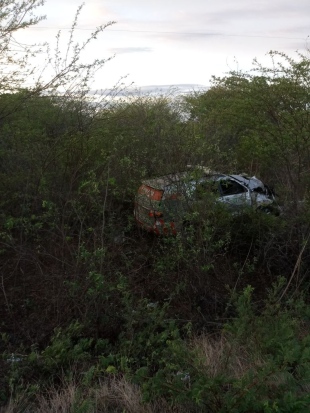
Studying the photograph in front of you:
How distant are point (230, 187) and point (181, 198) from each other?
1148mm

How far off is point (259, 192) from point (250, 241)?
817 millimetres

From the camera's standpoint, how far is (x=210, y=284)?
7934mm

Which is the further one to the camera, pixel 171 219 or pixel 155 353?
pixel 171 219

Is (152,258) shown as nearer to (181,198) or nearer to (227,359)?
(181,198)

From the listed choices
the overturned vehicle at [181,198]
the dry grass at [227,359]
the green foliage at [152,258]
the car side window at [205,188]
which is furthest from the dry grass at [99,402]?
the car side window at [205,188]

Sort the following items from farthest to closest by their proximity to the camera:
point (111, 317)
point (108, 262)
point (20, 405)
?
point (108, 262)
point (111, 317)
point (20, 405)

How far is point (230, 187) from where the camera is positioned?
8977mm

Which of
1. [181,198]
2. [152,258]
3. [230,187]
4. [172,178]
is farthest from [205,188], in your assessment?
[152,258]

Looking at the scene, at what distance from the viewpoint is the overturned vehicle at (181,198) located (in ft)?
26.7

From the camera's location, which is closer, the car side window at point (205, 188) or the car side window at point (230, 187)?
the car side window at point (205, 188)

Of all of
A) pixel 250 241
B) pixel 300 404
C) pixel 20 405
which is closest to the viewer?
pixel 300 404

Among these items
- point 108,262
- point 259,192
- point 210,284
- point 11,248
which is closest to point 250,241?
point 259,192

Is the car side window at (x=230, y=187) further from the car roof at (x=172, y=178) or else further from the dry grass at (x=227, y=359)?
the dry grass at (x=227, y=359)

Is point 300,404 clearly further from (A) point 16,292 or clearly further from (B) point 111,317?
(A) point 16,292
